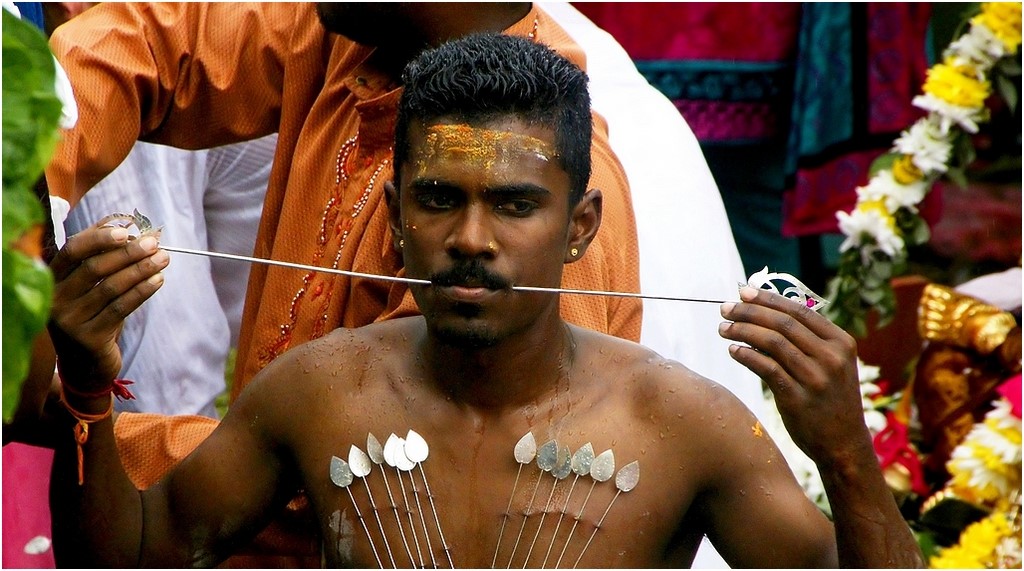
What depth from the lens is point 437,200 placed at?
109 inches

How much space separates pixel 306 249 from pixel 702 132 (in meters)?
2.44

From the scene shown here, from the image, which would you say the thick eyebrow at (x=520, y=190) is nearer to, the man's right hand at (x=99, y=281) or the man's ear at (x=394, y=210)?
the man's ear at (x=394, y=210)

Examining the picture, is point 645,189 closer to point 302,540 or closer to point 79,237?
point 302,540

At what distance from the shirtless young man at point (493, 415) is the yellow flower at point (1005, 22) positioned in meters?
2.51

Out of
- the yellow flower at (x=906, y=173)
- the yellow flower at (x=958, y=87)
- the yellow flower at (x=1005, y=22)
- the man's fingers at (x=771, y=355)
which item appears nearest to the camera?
the man's fingers at (x=771, y=355)

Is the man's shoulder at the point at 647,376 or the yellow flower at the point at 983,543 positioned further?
the yellow flower at the point at 983,543

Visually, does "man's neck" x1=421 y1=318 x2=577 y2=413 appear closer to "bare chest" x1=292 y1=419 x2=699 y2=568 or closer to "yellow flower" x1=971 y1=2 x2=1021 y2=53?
"bare chest" x1=292 y1=419 x2=699 y2=568

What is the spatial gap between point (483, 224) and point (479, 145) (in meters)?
0.15

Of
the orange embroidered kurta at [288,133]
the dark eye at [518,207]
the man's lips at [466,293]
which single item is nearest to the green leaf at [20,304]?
the man's lips at [466,293]

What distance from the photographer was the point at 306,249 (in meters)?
3.56

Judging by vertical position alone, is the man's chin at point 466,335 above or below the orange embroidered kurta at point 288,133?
above

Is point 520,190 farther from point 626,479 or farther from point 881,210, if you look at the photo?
point 881,210

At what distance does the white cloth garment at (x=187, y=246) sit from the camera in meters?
4.52

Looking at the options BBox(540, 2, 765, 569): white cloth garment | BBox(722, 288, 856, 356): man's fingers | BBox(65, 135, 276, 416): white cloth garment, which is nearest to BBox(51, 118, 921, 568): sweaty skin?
BBox(722, 288, 856, 356): man's fingers
